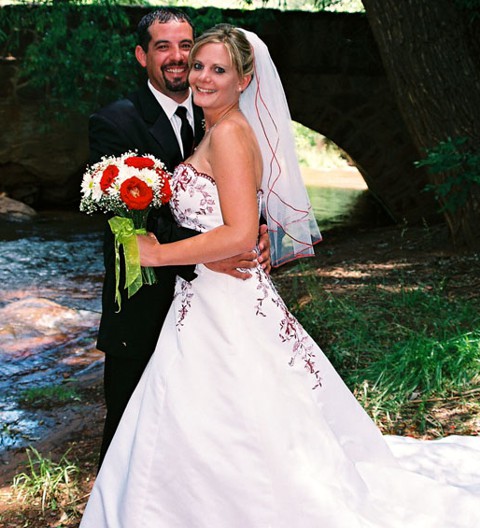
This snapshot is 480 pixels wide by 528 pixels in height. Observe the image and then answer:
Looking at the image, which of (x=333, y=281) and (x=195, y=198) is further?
(x=333, y=281)

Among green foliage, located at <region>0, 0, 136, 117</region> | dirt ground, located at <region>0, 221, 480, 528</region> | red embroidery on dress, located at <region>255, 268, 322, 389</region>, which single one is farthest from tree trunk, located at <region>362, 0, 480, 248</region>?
red embroidery on dress, located at <region>255, 268, 322, 389</region>

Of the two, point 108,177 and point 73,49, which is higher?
point 73,49

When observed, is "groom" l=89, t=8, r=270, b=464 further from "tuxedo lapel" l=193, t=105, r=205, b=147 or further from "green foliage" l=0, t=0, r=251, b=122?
"green foliage" l=0, t=0, r=251, b=122

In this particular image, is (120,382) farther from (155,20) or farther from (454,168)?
(454,168)

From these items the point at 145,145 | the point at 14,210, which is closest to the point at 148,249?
the point at 145,145

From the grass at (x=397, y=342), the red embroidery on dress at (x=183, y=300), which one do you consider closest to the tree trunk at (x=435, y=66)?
the grass at (x=397, y=342)

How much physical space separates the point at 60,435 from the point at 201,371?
1973mm

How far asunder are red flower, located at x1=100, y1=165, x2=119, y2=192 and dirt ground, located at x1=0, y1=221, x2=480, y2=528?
→ 1.57m

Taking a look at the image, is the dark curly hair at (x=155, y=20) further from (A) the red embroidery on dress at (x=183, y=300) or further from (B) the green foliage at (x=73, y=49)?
(B) the green foliage at (x=73, y=49)

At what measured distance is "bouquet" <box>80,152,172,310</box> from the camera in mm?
2494

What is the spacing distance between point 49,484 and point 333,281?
135 inches

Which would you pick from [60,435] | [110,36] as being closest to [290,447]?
[60,435]

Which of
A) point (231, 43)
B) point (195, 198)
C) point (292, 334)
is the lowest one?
point (292, 334)

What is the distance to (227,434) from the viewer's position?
8.55 feet
